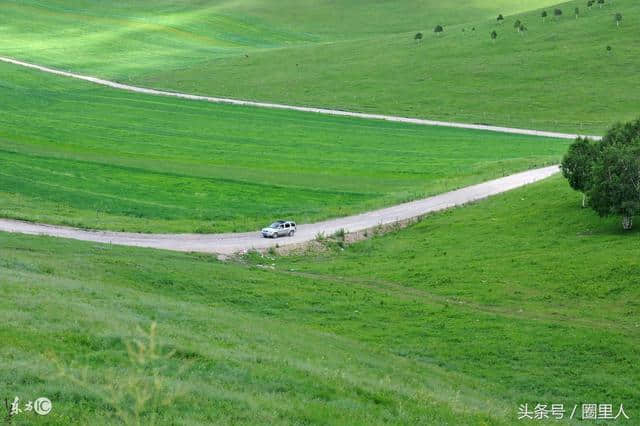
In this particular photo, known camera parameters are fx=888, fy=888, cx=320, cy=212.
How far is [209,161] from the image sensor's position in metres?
88.8

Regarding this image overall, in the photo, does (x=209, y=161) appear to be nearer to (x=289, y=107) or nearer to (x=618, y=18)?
(x=289, y=107)

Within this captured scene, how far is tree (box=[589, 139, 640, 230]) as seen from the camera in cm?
5106

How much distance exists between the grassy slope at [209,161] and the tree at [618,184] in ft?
63.6

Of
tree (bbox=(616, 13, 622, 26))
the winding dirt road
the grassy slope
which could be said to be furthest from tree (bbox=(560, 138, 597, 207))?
tree (bbox=(616, 13, 622, 26))

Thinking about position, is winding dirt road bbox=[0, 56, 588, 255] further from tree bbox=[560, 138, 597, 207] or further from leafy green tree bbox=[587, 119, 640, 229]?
leafy green tree bbox=[587, 119, 640, 229]

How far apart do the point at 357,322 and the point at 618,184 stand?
2100 cm

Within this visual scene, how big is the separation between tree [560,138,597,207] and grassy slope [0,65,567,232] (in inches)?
581

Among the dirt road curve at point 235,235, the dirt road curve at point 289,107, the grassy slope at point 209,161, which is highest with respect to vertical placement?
the dirt road curve at point 289,107

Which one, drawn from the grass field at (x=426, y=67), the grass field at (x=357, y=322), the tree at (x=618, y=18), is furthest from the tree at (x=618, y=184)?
the tree at (x=618, y=18)

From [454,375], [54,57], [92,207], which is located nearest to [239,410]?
[454,375]

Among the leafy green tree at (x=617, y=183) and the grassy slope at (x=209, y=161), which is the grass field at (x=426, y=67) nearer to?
the grassy slope at (x=209, y=161)

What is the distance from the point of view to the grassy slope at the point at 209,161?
218 feet

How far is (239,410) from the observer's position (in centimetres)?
1814

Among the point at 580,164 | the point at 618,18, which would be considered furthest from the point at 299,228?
the point at 618,18
